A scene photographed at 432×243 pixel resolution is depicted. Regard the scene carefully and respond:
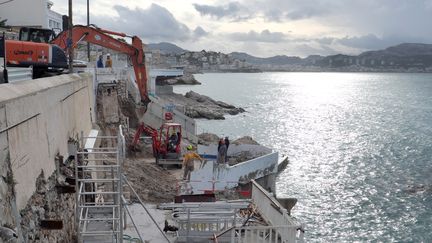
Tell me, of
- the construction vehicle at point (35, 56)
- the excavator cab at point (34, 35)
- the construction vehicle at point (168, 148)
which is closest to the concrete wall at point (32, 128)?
the construction vehicle at point (35, 56)

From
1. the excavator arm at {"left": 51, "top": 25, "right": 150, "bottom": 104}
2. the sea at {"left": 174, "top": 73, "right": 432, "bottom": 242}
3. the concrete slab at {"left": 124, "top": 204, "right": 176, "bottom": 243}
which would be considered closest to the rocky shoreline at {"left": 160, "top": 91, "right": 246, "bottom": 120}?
the sea at {"left": 174, "top": 73, "right": 432, "bottom": 242}

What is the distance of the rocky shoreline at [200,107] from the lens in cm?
6744

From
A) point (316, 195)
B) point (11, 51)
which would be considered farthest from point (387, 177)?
point (11, 51)

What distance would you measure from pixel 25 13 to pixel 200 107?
35.3 metres

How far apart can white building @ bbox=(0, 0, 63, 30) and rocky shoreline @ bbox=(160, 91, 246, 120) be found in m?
22.1

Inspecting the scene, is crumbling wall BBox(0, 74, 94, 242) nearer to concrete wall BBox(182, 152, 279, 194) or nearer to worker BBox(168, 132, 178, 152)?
concrete wall BBox(182, 152, 279, 194)

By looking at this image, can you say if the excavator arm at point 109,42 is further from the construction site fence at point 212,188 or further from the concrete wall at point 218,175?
the concrete wall at point 218,175

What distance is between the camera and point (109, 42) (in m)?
27.0

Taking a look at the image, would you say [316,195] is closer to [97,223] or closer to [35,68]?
[35,68]

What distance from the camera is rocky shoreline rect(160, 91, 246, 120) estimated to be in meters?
67.4

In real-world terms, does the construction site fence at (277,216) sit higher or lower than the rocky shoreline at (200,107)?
higher

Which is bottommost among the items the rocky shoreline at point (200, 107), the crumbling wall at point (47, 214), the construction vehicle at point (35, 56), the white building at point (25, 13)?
the rocky shoreline at point (200, 107)

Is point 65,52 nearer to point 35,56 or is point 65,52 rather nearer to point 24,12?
point 35,56

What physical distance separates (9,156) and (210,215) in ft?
22.9
